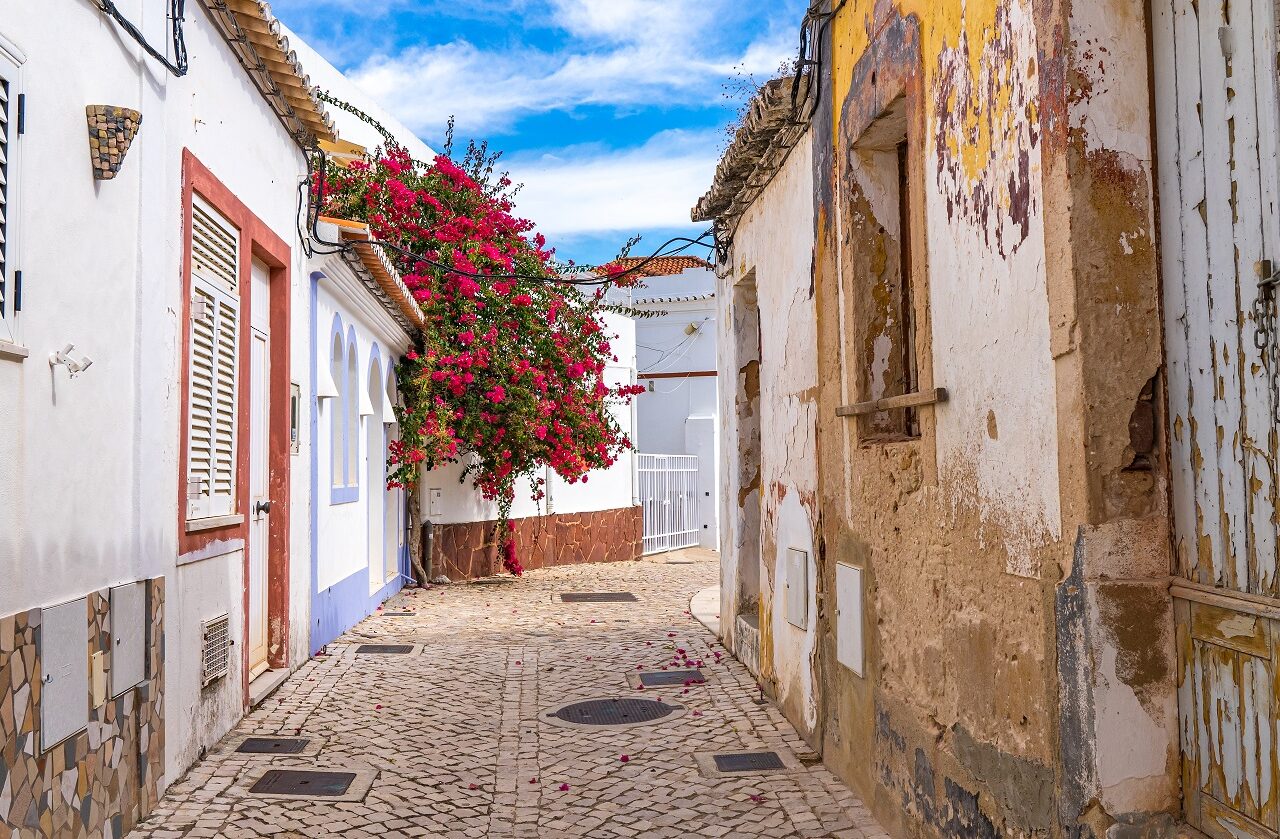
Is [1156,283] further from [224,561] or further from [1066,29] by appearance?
[224,561]

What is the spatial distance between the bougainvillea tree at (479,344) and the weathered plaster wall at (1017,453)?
28.3ft

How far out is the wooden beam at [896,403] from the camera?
4199 millimetres

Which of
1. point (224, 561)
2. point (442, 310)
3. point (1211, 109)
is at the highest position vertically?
point (442, 310)

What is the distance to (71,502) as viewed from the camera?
414 centimetres

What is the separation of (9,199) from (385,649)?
243 inches

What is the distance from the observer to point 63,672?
4008 millimetres

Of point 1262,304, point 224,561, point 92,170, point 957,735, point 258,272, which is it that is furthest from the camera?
point 258,272

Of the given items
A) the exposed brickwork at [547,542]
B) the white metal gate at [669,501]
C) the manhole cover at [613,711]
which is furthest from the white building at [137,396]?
the white metal gate at [669,501]

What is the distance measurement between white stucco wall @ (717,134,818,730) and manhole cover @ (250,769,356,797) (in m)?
2.43

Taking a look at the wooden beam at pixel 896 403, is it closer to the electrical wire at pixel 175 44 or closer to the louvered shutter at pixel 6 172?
the louvered shutter at pixel 6 172

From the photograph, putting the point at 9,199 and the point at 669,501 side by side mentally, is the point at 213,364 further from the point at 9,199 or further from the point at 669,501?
the point at 669,501

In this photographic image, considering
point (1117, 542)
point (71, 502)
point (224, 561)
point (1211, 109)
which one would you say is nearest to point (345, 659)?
point (224, 561)

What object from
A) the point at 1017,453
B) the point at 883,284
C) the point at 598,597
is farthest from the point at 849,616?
the point at 598,597

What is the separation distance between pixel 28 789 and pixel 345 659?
16.7ft
